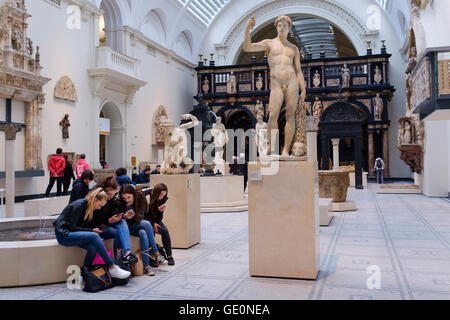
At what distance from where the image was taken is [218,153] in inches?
572

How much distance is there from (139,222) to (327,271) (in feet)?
7.13

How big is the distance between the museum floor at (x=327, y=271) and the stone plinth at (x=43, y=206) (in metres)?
3.14

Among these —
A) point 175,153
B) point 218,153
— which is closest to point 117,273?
point 175,153

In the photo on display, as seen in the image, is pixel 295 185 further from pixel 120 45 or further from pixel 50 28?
pixel 120 45

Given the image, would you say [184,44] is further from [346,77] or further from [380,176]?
[380,176]

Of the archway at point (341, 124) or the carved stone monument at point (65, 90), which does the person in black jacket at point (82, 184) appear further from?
the archway at point (341, 124)

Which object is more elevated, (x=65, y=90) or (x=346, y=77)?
(x=346, y=77)

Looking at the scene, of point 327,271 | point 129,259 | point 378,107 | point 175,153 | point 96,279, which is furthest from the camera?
point 378,107

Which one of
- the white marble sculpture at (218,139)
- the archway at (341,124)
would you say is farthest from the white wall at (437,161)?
the white marble sculpture at (218,139)

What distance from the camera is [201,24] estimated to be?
25.6 m

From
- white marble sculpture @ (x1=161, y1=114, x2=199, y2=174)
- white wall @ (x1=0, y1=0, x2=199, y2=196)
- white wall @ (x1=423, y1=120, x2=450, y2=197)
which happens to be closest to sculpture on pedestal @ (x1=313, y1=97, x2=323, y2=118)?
white wall @ (x1=423, y1=120, x2=450, y2=197)

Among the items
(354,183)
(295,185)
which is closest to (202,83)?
(354,183)

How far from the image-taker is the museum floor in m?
3.73
